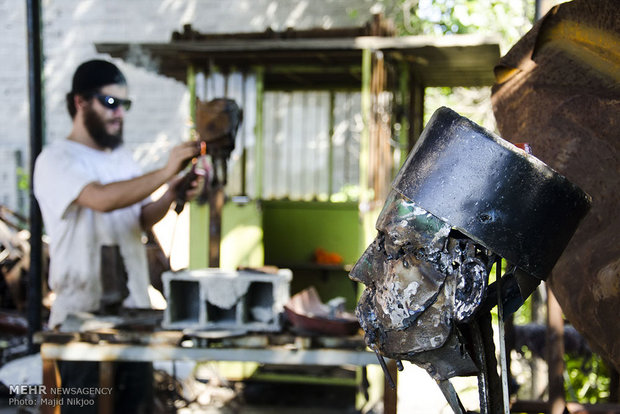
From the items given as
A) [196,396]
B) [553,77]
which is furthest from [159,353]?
[196,396]

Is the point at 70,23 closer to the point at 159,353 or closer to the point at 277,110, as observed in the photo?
the point at 277,110

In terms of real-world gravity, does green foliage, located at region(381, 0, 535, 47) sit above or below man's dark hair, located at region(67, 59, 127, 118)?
above

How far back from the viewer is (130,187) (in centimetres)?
333

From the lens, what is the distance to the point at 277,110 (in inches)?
348

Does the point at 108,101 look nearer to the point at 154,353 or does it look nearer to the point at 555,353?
the point at 154,353

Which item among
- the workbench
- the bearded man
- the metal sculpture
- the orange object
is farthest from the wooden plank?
the orange object

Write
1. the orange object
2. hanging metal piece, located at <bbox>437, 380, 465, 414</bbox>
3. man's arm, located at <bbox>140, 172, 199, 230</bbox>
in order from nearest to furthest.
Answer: hanging metal piece, located at <bbox>437, 380, 465, 414</bbox> → man's arm, located at <bbox>140, 172, 199, 230</bbox> → the orange object

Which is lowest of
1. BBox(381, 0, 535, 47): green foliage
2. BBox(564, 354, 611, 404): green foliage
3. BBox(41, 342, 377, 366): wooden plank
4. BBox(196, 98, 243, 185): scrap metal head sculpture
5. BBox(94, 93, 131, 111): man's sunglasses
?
BBox(564, 354, 611, 404): green foliage

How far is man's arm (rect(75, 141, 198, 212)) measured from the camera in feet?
10.8

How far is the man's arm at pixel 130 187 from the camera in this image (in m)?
3.28

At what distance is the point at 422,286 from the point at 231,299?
1917 millimetres

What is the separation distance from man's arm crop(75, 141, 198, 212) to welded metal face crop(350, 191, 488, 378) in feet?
6.12

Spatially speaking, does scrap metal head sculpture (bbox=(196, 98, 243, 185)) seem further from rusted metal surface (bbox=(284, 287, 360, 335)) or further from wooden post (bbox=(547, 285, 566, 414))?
wooden post (bbox=(547, 285, 566, 414))

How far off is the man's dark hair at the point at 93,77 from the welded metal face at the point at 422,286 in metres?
2.48
